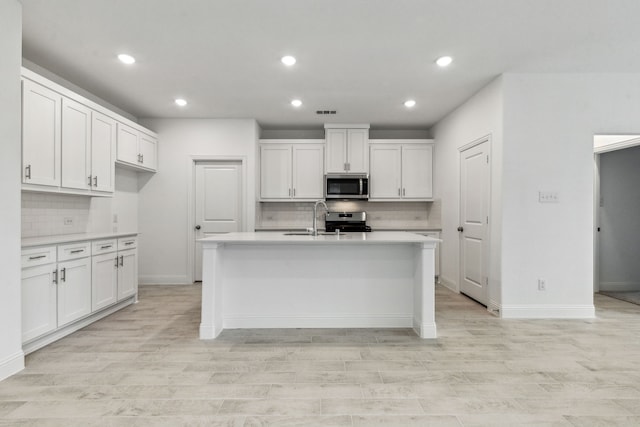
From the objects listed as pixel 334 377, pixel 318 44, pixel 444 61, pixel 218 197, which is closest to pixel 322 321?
pixel 334 377

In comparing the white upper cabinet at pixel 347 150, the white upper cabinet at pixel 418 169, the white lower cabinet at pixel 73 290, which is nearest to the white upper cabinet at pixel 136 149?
the white lower cabinet at pixel 73 290

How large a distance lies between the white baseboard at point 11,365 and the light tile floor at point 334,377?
49 millimetres

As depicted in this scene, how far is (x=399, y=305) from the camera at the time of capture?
3305mm

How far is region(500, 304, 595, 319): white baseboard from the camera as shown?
11.8 ft

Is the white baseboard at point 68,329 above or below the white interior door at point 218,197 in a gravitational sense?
below

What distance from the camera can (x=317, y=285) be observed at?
10.8ft

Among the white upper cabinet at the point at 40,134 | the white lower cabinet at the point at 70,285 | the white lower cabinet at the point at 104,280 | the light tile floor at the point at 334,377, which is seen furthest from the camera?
the white lower cabinet at the point at 104,280

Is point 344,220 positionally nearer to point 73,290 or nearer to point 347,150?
point 347,150

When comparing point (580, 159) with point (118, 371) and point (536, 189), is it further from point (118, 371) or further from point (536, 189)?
point (118, 371)

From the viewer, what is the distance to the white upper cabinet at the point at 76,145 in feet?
10.9

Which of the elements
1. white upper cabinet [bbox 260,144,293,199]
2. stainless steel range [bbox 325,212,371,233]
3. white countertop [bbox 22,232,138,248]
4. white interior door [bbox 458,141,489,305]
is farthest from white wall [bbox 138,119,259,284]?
white interior door [bbox 458,141,489,305]

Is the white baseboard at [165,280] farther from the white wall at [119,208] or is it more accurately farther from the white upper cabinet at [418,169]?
the white upper cabinet at [418,169]

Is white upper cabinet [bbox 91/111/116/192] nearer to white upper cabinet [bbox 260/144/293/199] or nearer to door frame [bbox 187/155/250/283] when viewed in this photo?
door frame [bbox 187/155/250/283]

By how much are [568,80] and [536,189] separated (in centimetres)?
119
